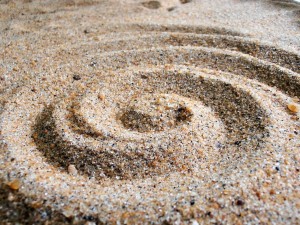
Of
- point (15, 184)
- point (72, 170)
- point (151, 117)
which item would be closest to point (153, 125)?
point (151, 117)

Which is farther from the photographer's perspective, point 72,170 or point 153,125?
point 153,125

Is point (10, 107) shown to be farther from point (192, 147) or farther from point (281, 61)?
point (281, 61)

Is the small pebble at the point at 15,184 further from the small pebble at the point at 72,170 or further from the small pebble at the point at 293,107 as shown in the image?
the small pebble at the point at 293,107

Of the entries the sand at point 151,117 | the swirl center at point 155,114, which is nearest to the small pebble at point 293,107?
the sand at point 151,117

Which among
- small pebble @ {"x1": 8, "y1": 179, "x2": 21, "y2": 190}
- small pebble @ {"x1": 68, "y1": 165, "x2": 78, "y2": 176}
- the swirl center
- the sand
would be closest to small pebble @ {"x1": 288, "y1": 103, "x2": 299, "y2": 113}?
the sand

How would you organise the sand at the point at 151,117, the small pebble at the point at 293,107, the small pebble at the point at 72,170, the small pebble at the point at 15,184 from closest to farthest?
the sand at the point at 151,117 < the small pebble at the point at 15,184 < the small pebble at the point at 72,170 < the small pebble at the point at 293,107

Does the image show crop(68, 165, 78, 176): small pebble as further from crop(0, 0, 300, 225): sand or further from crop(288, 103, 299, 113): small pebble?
crop(288, 103, 299, 113): small pebble

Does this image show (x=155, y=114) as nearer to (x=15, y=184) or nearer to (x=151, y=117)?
(x=151, y=117)

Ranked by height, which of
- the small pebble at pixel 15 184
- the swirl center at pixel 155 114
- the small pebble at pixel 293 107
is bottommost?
the small pebble at pixel 15 184

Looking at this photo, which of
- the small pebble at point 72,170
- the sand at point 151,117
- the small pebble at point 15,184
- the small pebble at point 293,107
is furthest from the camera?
the small pebble at point 293,107

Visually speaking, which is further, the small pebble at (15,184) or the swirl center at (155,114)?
the swirl center at (155,114)
